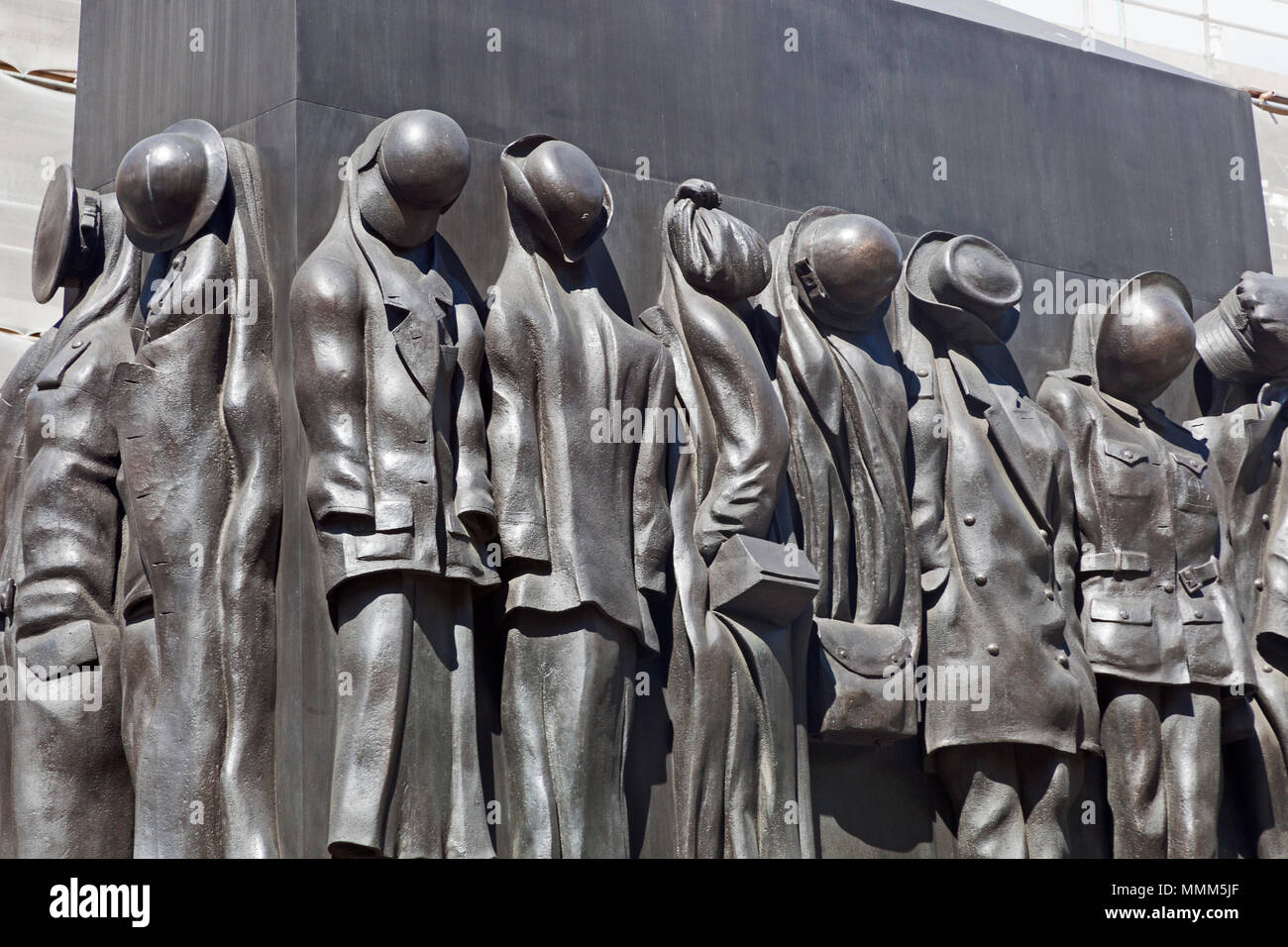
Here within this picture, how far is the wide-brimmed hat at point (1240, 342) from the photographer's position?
11.8 meters

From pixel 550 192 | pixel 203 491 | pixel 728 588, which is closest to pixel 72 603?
pixel 203 491

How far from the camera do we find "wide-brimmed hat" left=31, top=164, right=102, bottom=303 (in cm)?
1037

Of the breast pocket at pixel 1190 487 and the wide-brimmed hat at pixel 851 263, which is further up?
the wide-brimmed hat at pixel 851 263

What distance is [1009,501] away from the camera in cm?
1068

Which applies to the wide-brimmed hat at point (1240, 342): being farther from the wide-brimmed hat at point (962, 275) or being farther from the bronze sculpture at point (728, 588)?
the bronze sculpture at point (728, 588)

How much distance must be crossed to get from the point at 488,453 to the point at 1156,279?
13.2 feet

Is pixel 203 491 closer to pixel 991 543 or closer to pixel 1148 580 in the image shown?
pixel 991 543

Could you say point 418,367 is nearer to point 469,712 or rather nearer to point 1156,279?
point 469,712

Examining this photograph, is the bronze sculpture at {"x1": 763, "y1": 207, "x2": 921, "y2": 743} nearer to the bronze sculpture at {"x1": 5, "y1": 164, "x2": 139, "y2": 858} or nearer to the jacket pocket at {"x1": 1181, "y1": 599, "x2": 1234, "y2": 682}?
the jacket pocket at {"x1": 1181, "y1": 599, "x2": 1234, "y2": 682}

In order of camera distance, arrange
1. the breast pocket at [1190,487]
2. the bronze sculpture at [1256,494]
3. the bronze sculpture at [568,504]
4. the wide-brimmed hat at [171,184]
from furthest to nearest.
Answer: the bronze sculpture at [1256,494] → the breast pocket at [1190,487] → the wide-brimmed hat at [171,184] → the bronze sculpture at [568,504]

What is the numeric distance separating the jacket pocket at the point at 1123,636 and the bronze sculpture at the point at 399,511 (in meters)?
3.30

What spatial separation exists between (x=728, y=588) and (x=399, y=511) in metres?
1.57

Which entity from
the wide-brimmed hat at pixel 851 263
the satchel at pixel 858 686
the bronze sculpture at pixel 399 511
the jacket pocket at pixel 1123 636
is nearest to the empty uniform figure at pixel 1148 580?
the jacket pocket at pixel 1123 636

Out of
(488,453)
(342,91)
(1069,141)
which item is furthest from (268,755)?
(1069,141)
